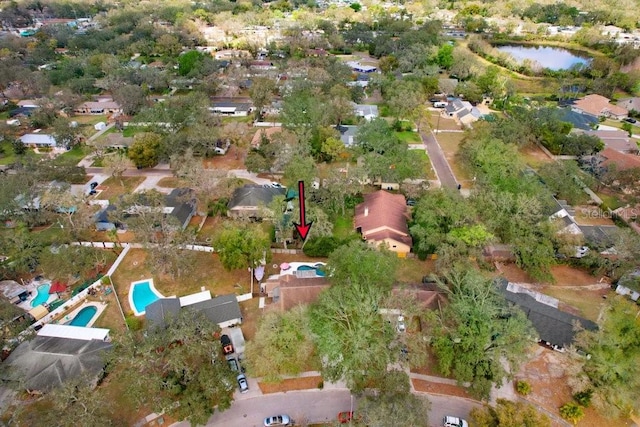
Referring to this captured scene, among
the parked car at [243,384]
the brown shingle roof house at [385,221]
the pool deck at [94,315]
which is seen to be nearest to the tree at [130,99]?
the pool deck at [94,315]

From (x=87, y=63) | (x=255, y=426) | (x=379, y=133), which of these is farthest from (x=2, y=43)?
(x=255, y=426)

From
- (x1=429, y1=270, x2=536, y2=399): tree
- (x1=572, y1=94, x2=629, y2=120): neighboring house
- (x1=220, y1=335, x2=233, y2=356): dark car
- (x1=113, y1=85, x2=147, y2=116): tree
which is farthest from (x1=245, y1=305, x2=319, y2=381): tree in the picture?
(x1=572, y1=94, x2=629, y2=120): neighboring house

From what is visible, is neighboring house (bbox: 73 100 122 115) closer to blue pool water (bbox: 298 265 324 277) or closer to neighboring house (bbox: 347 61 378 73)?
neighboring house (bbox: 347 61 378 73)

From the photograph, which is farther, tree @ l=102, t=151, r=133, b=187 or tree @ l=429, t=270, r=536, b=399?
tree @ l=102, t=151, r=133, b=187

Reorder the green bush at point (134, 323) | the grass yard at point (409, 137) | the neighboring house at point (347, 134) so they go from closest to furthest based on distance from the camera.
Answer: the green bush at point (134, 323) → the neighboring house at point (347, 134) → the grass yard at point (409, 137)

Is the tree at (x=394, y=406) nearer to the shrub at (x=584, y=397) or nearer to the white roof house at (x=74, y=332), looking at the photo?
the shrub at (x=584, y=397)

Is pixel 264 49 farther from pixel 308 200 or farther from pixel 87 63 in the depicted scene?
pixel 308 200
